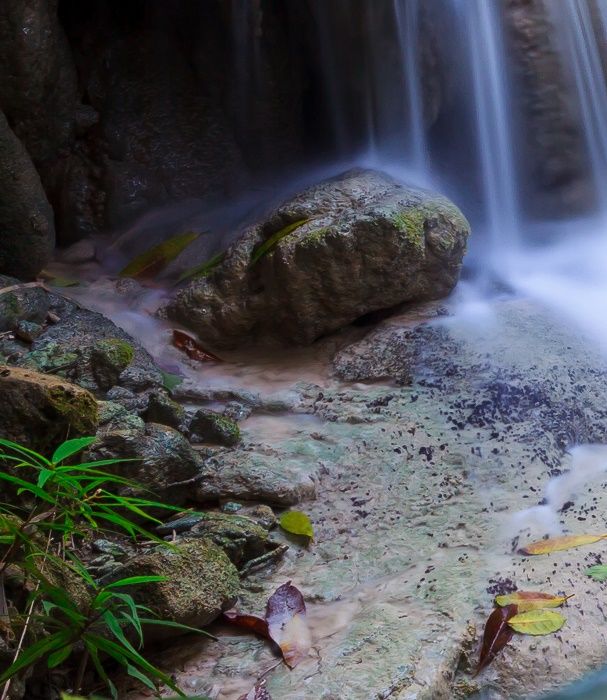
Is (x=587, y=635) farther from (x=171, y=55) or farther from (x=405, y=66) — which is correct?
(x=171, y=55)

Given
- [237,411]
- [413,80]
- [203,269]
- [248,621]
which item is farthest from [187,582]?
[413,80]

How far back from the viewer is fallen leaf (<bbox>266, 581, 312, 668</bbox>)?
2.28 meters

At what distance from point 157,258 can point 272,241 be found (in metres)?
1.25

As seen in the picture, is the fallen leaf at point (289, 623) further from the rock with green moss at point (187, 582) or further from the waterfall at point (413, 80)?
the waterfall at point (413, 80)

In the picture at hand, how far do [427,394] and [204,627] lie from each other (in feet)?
5.82

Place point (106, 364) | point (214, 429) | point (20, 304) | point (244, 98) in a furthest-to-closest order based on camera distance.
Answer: point (244, 98)
point (20, 304)
point (106, 364)
point (214, 429)

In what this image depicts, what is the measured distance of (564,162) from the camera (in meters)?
6.61

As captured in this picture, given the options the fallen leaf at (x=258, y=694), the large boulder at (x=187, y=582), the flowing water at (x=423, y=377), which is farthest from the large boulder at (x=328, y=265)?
the fallen leaf at (x=258, y=694)

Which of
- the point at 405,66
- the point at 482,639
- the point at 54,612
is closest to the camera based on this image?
the point at 54,612

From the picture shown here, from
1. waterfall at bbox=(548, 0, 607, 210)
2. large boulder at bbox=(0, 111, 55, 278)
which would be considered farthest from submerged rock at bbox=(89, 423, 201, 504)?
waterfall at bbox=(548, 0, 607, 210)

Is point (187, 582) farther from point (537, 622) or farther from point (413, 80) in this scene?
point (413, 80)

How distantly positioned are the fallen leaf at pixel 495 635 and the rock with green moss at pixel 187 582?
69 centimetres

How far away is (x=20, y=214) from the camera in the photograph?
4.77 m

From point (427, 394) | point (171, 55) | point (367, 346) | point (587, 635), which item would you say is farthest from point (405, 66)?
point (587, 635)
